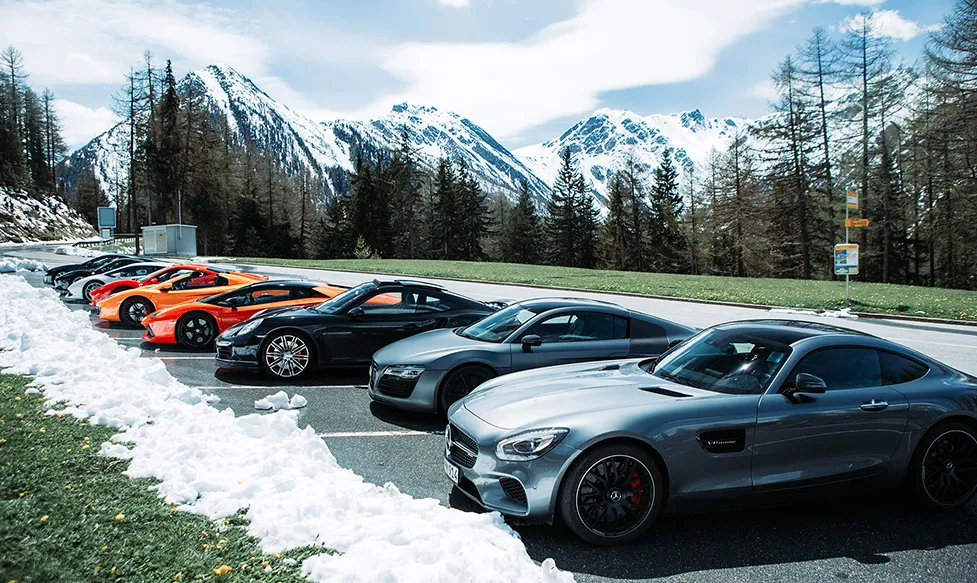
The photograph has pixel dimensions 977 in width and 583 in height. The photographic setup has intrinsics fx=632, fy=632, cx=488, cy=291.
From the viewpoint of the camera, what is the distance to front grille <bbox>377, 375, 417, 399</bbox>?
22.4 feet

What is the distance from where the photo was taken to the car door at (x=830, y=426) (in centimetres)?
434

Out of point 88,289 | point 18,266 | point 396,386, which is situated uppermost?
point 18,266

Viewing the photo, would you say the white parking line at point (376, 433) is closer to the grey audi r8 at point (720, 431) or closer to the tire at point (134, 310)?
the grey audi r8 at point (720, 431)

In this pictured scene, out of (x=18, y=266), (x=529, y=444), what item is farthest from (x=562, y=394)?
(x=18, y=266)

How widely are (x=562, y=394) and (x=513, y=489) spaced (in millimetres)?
838

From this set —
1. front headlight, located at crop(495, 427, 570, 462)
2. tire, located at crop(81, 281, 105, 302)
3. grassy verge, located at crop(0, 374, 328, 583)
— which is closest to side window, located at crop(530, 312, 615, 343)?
front headlight, located at crop(495, 427, 570, 462)

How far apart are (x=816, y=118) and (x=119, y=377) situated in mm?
45881

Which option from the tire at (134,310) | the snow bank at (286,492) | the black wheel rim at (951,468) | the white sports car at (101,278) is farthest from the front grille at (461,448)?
the white sports car at (101,278)

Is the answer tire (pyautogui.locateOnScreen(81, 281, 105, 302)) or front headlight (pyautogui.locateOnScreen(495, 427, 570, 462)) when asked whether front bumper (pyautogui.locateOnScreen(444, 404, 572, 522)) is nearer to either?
front headlight (pyautogui.locateOnScreen(495, 427, 570, 462))

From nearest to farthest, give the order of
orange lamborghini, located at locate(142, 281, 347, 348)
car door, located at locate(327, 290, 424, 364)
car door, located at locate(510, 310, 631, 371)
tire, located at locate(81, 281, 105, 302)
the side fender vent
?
the side fender vent → car door, located at locate(510, 310, 631, 371) → car door, located at locate(327, 290, 424, 364) → orange lamborghini, located at locate(142, 281, 347, 348) → tire, located at locate(81, 281, 105, 302)

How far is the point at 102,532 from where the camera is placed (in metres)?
3.50

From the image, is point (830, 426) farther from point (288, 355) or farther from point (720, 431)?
point (288, 355)

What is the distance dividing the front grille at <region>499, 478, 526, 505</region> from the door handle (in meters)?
2.60

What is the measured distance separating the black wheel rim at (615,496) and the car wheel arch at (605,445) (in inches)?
4.0
